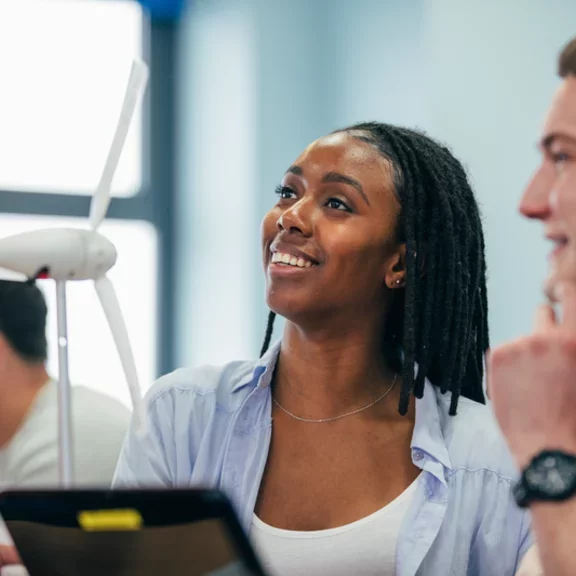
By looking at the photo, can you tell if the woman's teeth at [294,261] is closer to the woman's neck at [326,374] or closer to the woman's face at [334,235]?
the woman's face at [334,235]

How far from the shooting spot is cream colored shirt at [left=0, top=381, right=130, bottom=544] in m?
1.97

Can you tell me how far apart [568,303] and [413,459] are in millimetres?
659

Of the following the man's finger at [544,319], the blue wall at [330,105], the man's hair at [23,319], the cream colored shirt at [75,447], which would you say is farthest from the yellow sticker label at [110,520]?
the blue wall at [330,105]

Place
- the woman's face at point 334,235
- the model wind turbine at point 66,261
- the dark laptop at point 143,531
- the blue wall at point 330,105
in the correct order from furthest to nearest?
1. the blue wall at point 330,105
2. the woman's face at point 334,235
3. the model wind turbine at point 66,261
4. the dark laptop at point 143,531

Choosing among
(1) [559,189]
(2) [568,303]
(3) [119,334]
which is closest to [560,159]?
(1) [559,189]

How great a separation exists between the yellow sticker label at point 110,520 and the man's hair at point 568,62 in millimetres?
705

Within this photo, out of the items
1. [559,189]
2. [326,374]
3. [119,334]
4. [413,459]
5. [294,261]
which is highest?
[559,189]

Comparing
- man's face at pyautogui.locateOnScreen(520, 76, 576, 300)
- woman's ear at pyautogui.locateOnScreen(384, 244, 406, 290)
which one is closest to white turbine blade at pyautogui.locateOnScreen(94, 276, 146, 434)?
woman's ear at pyautogui.locateOnScreen(384, 244, 406, 290)

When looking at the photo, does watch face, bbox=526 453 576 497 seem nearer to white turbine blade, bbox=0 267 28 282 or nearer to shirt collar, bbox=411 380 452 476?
shirt collar, bbox=411 380 452 476

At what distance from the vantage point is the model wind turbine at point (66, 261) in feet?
5.04

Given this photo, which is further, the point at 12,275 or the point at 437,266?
Result: the point at 437,266

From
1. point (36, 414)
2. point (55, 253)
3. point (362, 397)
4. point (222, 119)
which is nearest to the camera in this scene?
point (55, 253)

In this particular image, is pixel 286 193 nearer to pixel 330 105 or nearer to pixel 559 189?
pixel 559 189

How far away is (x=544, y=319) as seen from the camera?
1168mm
